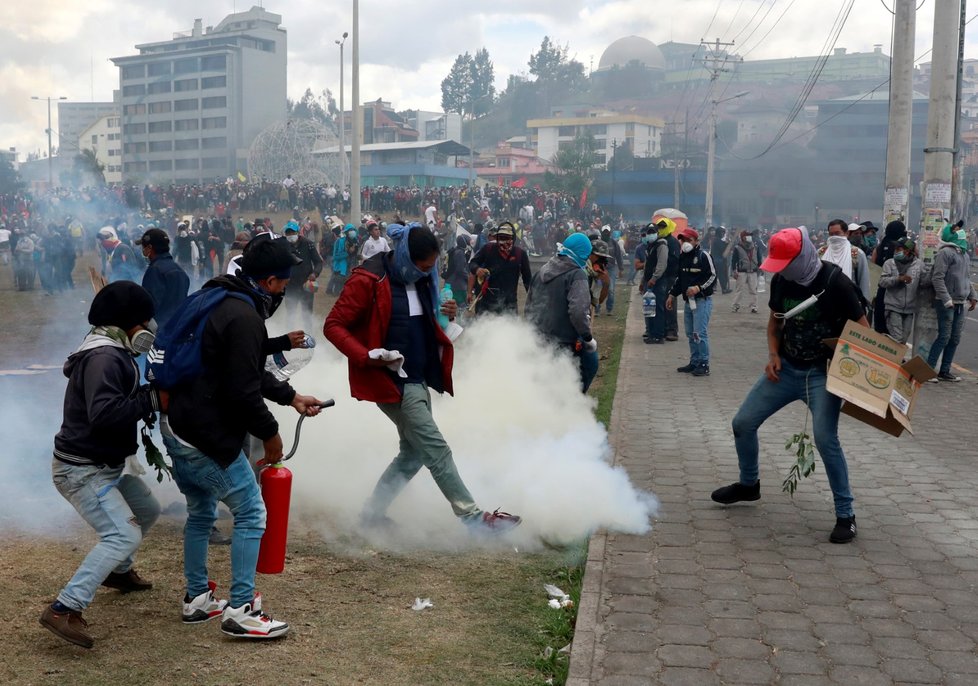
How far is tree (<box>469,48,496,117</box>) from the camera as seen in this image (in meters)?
153

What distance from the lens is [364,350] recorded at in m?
5.54

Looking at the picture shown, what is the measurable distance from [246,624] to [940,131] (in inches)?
454

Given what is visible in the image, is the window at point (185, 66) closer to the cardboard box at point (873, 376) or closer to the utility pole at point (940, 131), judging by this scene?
the utility pole at point (940, 131)

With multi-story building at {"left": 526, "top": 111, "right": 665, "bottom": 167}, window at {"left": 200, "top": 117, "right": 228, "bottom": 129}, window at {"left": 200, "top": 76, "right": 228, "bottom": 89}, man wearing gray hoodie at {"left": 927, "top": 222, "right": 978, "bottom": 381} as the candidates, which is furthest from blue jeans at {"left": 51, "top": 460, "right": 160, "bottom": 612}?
window at {"left": 200, "top": 76, "right": 228, "bottom": 89}

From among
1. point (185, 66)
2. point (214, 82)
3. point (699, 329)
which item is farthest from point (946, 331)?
point (185, 66)

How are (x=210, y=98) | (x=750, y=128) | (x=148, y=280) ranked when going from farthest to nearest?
(x=210, y=98), (x=750, y=128), (x=148, y=280)

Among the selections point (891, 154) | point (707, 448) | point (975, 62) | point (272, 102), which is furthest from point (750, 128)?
point (975, 62)

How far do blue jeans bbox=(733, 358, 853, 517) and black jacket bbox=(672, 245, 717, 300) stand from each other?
6083 mm

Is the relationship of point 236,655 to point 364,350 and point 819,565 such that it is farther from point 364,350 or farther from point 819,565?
point 819,565

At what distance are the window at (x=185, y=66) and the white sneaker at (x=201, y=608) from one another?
392 feet

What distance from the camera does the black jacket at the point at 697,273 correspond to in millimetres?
12352

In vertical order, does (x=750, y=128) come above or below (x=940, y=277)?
above

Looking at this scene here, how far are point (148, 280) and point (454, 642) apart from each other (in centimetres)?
494

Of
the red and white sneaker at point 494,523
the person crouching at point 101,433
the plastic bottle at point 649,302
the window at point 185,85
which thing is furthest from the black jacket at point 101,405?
the window at point 185,85
